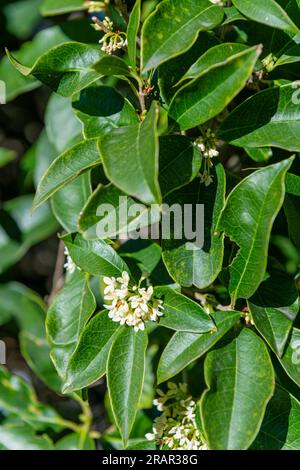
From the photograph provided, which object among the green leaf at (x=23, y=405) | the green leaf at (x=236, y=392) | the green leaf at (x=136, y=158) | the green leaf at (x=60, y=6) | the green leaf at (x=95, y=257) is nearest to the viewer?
the green leaf at (x=136, y=158)

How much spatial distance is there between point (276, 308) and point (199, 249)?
0.57 ft

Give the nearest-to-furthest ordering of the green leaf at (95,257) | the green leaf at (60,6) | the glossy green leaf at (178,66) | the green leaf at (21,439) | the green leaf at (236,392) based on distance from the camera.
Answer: the green leaf at (236,392) → the glossy green leaf at (178,66) → the green leaf at (95,257) → the green leaf at (60,6) → the green leaf at (21,439)

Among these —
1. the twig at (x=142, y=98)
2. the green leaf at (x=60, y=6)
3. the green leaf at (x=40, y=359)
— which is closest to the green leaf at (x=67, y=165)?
the twig at (x=142, y=98)

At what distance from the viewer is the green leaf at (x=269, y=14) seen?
97cm

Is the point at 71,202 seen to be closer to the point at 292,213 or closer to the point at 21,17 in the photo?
the point at 292,213

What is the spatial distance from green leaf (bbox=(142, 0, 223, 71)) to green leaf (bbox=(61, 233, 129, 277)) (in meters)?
0.36

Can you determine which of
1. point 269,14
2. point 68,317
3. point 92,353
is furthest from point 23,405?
point 269,14

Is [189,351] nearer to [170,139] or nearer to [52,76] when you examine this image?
[170,139]

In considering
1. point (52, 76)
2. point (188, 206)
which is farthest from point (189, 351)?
point (52, 76)

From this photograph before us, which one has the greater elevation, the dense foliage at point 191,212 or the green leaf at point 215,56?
the green leaf at point 215,56

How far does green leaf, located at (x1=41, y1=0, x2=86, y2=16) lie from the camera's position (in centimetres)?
139

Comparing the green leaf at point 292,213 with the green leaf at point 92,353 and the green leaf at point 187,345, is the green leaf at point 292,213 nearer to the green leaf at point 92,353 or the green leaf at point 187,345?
the green leaf at point 187,345

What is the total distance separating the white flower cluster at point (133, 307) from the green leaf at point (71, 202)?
0.33m

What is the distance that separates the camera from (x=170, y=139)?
1.05m
